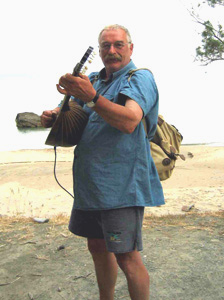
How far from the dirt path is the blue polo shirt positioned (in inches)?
47.6

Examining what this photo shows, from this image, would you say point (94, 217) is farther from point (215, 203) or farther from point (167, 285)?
point (215, 203)

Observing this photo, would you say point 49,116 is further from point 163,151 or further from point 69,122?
point 163,151

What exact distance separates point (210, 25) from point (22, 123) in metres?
29.9

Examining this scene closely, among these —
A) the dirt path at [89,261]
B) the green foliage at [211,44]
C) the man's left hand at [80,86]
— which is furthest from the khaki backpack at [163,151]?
the green foliage at [211,44]

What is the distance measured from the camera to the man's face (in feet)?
6.93

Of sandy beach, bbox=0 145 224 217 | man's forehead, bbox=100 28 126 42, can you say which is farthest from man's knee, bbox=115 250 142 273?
sandy beach, bbox=0 145 224 217

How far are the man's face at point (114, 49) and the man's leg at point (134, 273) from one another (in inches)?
44.1

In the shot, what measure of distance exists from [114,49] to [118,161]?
664mm

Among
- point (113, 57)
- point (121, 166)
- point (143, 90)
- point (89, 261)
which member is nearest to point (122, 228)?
point (121, 166)

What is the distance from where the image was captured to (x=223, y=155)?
52.9 feet

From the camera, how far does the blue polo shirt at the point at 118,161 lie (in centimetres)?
202

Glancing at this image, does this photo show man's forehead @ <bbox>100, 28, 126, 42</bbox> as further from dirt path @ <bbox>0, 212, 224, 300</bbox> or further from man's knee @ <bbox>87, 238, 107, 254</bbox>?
dirt path @ <bbox>0, 212, 224, 300</bbox>

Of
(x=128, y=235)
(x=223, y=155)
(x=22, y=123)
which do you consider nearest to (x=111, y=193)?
(x=128, y=235)

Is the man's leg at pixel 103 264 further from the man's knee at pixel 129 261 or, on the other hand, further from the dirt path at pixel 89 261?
the dirt path at pixel 89 261
